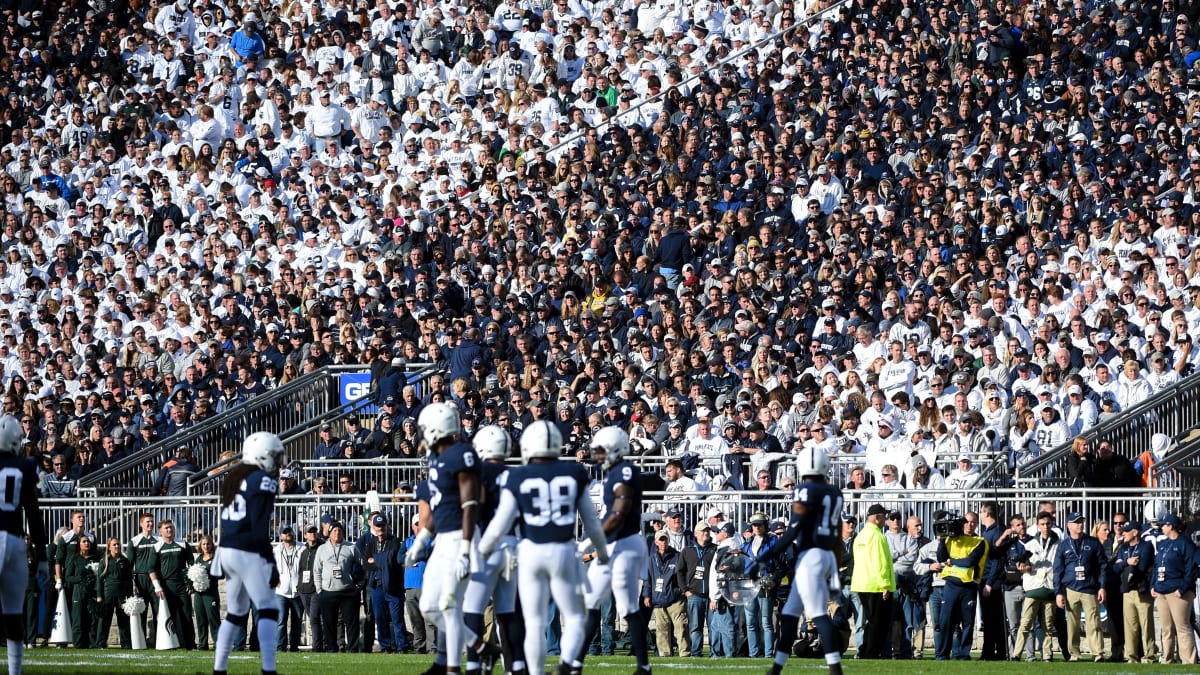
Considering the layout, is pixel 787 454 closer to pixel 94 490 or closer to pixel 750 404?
pixel 750 404

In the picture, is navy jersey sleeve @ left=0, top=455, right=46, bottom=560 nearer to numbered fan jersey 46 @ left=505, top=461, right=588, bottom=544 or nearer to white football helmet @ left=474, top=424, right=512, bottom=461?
white football helmet @ left=474, top=424, right=512, bottom=461

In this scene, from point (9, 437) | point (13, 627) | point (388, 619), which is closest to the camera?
point (13, 627)

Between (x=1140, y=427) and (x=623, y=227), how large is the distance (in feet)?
26.1

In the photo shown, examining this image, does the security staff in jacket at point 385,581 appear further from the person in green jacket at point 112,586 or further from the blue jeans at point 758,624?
the blue jeans at point 758,624

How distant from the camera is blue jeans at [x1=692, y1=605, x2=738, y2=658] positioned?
1945cm

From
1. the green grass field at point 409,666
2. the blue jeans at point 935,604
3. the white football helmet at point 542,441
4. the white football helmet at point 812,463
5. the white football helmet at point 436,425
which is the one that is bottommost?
the green grass field at point 409,666

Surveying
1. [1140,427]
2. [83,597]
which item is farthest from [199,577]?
[1140,427]

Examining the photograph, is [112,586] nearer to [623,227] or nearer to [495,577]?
[623,227]

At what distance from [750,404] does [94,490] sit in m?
7.81

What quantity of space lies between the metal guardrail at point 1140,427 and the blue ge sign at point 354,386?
8514mm

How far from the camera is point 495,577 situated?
12680mm

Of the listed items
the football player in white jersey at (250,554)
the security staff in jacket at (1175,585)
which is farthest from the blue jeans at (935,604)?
the football player in white jersey at (250,554)

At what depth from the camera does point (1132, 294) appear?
2111 centimetres

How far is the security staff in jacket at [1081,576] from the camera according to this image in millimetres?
18391
